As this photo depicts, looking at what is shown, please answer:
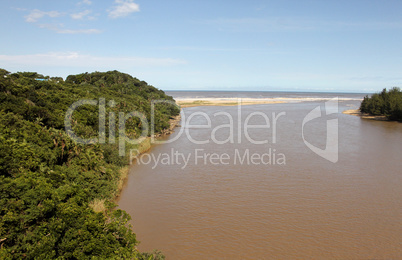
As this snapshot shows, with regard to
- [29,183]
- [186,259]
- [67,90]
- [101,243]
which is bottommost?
[186,259]

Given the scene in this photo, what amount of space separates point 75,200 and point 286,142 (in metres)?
26.3

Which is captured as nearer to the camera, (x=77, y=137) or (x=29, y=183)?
(x=29, y=183)

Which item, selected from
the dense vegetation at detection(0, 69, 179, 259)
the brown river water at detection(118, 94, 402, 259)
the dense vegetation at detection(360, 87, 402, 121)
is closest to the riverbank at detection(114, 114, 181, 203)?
the dense vegetation at detection(0, 69, 179, 259)

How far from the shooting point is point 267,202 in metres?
16.9

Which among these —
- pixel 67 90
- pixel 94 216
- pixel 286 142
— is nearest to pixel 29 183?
pixel 94 216

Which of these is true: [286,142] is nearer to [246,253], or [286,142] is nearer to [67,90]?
[246,253]

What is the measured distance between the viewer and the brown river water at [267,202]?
12664mm

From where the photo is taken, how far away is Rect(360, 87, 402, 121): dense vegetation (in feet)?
174

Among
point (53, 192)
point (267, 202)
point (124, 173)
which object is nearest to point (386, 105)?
point (267, 202)

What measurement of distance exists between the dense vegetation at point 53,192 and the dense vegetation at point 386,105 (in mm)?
52566

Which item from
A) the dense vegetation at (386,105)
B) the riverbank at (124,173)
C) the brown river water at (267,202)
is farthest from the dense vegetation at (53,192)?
the dense vegetation at (386,105)

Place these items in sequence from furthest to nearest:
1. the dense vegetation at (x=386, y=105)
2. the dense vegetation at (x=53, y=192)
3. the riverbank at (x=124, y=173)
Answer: the dense vegetation at (x=386, y=105), the riverbank at (x=124, y=173), the dense vegetation at (x=53, y=192)

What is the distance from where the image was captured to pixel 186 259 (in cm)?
1174

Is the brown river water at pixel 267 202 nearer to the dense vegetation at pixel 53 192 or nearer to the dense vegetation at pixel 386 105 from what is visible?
the dense vegetation at pixel 53 192
